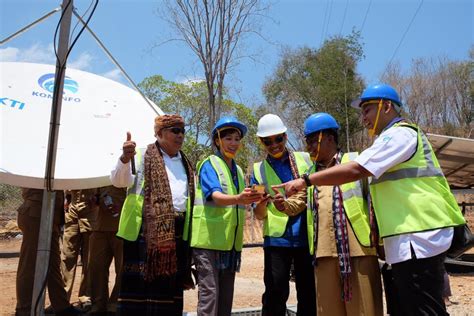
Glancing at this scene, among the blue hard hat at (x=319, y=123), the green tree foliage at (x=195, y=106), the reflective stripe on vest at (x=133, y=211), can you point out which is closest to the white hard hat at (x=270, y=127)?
the blue hard hat at (x=319, y=123)

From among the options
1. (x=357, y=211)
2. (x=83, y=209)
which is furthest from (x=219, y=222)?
(x=83, y=209)

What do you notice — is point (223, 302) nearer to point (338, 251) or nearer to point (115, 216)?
point (338, 251)

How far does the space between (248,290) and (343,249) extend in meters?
3.59

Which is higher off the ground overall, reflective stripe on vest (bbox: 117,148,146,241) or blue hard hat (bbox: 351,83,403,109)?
blue hard hat (bbox: 351,83,403,109)

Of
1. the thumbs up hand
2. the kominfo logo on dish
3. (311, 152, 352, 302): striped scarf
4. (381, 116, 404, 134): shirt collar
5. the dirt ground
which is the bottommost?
the dirt ground

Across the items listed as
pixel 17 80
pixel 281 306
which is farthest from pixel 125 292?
pixel 17 80

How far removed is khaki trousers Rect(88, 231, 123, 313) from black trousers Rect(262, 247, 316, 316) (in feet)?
5.87

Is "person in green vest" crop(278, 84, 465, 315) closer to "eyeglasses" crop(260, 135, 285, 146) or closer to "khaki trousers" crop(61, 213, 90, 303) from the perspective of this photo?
"eyeglasses" crop(260, 135, 285, 146)

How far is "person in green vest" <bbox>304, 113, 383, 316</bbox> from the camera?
3123mm

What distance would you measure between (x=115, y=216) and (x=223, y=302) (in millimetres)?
1814

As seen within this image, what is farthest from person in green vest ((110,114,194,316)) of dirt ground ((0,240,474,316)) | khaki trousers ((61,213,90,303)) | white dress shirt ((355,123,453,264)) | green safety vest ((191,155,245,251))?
khaki trousers ((61,213,90,303))

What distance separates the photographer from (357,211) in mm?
3199

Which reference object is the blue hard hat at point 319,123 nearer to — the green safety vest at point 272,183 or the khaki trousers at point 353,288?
the green safety vest at point 272,183

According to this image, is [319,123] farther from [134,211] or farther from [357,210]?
[134,211]
